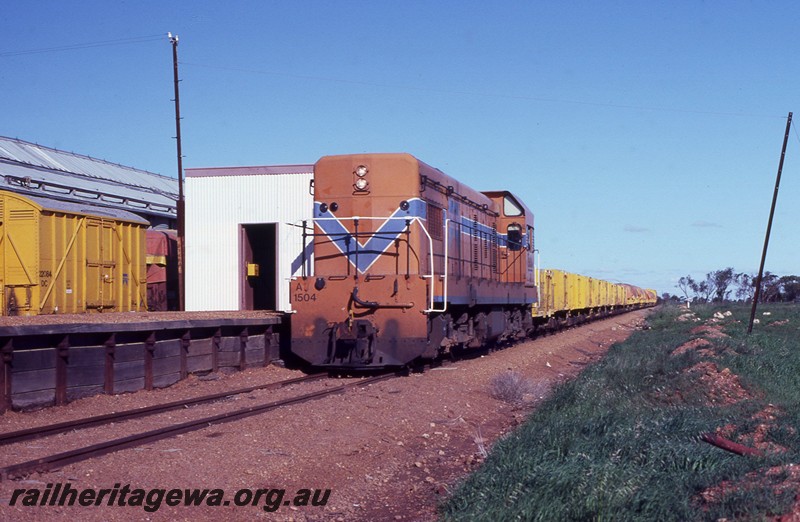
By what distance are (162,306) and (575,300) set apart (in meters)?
18.3

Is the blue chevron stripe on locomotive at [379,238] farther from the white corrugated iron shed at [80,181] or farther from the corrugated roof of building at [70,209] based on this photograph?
the white corrugated iron shed at [80,181]

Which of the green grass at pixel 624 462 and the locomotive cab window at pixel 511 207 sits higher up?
the locomotive cab window at pixel 511 207

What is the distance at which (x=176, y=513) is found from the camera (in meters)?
5.33

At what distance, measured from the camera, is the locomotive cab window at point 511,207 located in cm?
2072

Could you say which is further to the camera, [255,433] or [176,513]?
[255,433]

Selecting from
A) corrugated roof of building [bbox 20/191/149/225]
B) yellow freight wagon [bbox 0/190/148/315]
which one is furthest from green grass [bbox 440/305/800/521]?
corrugated roof of building [bbox 20/191/149/225]

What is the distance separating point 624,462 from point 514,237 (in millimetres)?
14732

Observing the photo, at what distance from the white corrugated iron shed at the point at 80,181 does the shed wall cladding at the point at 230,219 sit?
Answer: 724cm

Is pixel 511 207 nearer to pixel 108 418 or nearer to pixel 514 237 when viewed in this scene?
pixel 514 237

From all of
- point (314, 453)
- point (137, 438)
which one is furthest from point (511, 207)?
point (137, 438)

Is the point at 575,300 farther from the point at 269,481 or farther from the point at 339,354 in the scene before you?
the point at 269,481

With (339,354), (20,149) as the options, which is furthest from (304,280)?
(20,149)

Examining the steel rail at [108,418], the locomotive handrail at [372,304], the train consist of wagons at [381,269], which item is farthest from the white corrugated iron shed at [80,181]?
the steel rail at [108,418]

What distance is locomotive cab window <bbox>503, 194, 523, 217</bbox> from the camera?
Result: 816 inches
